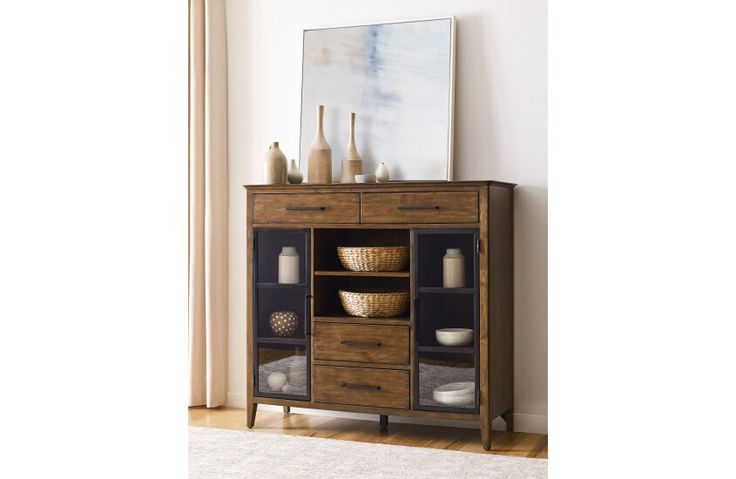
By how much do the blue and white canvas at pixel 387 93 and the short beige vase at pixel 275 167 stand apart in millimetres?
189

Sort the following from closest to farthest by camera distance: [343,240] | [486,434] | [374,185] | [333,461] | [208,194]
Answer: [333,461] → [486,434] → [374,185] → [343,240] → [208,194]

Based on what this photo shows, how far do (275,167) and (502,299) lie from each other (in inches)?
48.2

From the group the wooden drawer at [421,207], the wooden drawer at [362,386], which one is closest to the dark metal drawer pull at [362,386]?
the wooden drawer at [362,386]

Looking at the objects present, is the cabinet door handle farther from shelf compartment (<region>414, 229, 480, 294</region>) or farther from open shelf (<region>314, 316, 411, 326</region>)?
open shelf (<region>314, 316, 411, 326</region>)

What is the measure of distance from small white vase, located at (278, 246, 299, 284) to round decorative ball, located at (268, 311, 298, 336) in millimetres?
150

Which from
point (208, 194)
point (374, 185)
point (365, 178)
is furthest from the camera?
point (208, 194)

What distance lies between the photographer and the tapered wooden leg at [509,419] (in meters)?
3.71

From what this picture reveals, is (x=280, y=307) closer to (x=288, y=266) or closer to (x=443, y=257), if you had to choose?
(x=288, y=266)

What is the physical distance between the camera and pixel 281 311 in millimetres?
3811

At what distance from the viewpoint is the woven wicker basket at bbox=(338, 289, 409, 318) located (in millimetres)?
3627

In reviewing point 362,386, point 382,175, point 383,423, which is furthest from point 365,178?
point 383,423

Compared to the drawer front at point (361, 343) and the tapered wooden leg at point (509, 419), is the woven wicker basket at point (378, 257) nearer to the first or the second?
the drawer front at point (361, 343)

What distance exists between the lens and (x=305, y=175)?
402 centimetres
